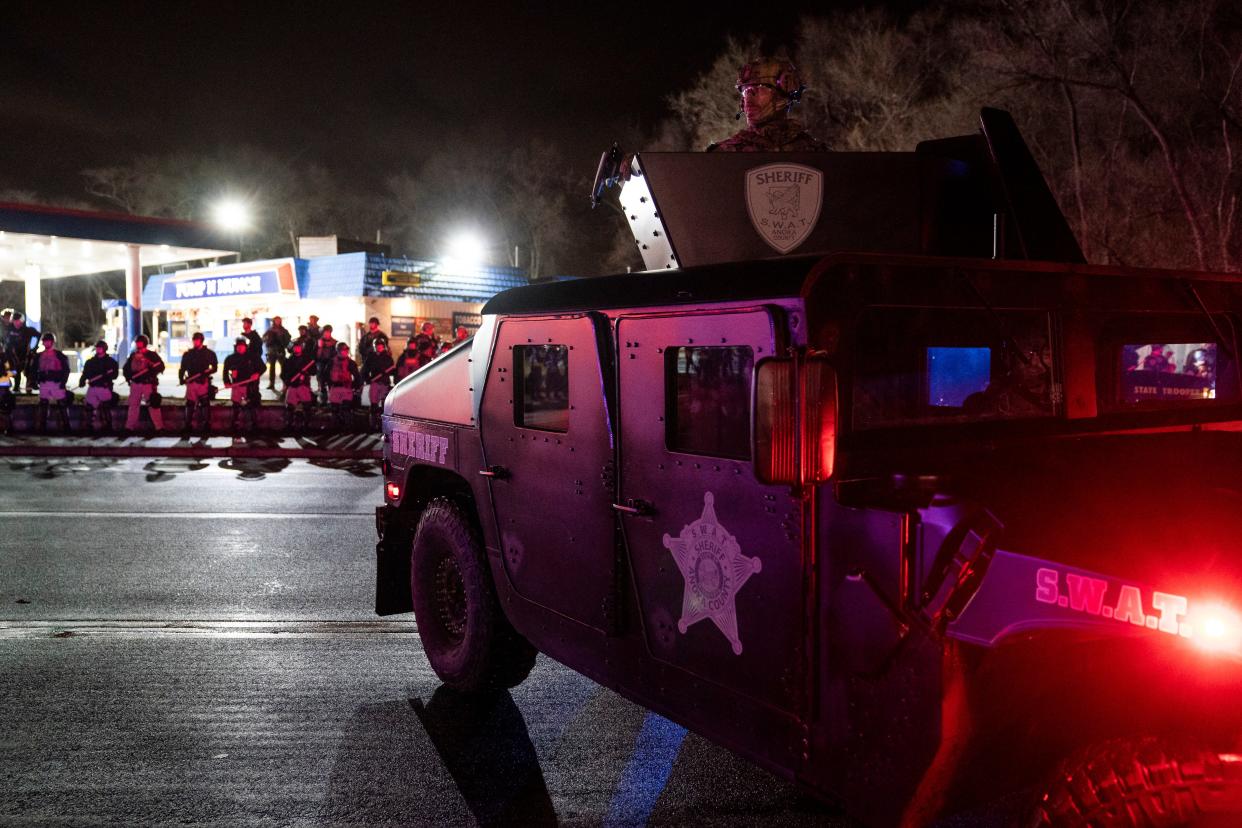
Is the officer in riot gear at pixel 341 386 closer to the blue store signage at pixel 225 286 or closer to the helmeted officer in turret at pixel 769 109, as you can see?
the blue store signage at pixel 225 286

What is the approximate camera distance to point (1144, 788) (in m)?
2.00

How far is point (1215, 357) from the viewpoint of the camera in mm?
3807

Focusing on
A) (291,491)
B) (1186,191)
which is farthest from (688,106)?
(291,491)

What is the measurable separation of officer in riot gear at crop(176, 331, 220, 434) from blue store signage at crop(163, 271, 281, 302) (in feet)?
46.2

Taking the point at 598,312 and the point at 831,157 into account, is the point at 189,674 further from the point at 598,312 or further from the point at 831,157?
the point at 831,157

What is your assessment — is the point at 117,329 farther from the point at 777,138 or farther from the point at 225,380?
the point at 777,138

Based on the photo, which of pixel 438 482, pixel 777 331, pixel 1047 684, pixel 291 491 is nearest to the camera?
pixel 1047 684

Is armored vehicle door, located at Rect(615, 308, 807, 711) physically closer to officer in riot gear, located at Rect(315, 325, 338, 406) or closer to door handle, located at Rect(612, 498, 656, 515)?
door handle, located at Rect(612, 498, 656, 515)

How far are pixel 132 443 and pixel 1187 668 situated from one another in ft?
55.5

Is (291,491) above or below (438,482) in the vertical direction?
below

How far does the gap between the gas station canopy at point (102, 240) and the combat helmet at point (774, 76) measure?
2667cm

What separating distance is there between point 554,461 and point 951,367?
59.1 inches

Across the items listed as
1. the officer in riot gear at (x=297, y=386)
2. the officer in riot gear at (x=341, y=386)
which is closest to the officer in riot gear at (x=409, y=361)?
the officer in riot gear at (x=341, y=386)

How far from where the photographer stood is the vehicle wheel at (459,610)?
445cm
